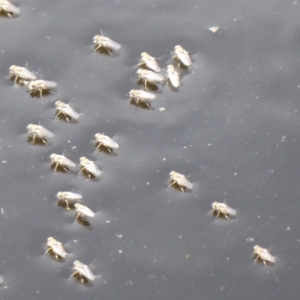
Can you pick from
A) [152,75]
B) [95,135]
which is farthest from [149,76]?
[95,135]

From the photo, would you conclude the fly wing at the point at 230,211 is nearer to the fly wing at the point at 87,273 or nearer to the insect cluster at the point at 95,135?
the insect cluster at the point at 95,135

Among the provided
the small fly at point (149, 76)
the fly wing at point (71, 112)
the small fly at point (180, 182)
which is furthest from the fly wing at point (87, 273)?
the small fly at point (149, 76)

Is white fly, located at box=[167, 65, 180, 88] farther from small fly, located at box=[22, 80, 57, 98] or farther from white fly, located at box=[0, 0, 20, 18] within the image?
white fly, located at box=[0, 0, 20, 18]

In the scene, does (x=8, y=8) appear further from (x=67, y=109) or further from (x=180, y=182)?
(x=180, y=182)

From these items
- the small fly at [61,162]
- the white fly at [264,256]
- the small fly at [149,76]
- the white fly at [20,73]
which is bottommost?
the white fly at [264,256]

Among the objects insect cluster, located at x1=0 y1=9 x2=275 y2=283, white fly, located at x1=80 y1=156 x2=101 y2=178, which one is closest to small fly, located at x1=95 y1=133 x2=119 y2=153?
insect cluster, located at x1=0 y1=9 x2=275 y2=283

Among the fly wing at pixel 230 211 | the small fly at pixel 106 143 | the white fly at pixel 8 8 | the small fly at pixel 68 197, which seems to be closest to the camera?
the fly wing at pixel 230 211
